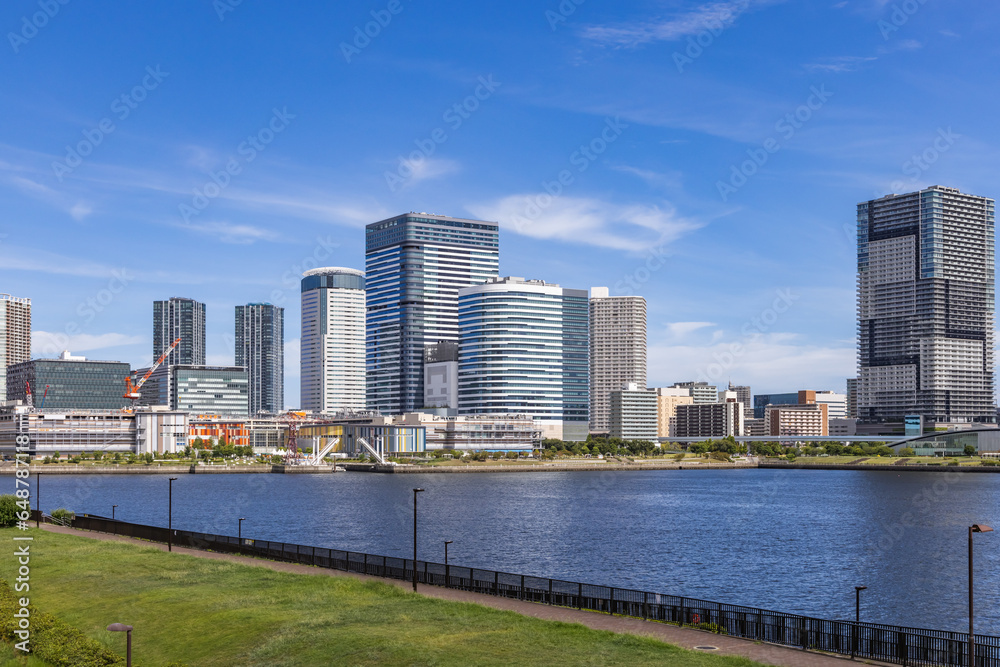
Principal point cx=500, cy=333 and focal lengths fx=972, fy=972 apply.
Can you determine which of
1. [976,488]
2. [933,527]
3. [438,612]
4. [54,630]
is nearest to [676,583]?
[438,612]

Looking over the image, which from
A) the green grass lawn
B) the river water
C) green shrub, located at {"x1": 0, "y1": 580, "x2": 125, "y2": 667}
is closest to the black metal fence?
the green grass lawn

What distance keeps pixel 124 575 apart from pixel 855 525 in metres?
92.5

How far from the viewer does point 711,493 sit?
18050cm

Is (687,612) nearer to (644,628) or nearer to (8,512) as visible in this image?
(644,628)

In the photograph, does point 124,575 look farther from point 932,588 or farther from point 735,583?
point 932,588

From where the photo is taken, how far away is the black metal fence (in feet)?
128

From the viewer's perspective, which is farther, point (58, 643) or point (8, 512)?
point (8, 512)

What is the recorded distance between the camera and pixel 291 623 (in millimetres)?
42781

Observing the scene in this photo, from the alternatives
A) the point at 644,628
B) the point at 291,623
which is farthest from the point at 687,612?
the point at 291,623

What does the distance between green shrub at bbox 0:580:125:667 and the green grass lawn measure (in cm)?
140

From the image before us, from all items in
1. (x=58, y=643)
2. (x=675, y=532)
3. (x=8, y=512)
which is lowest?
(x=675, y=532)

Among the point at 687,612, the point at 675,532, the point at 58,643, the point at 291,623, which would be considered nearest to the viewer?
the point at 58,643

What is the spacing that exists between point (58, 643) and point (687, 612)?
27437 mm

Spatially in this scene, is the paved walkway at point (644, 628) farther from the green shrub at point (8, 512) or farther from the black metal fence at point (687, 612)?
the green shrub at point (8, 512)
